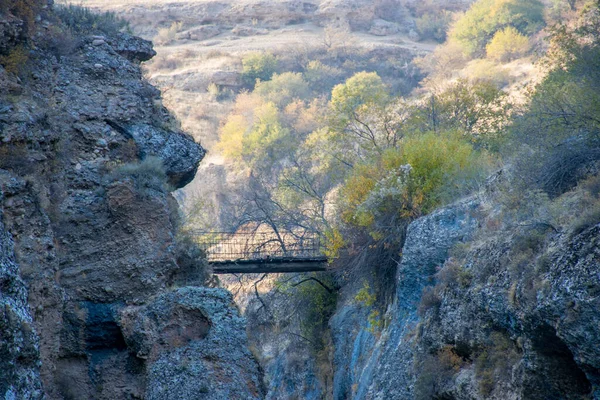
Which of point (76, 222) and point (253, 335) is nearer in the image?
point (76, 222)

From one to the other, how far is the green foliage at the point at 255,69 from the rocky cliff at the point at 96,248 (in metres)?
46.1

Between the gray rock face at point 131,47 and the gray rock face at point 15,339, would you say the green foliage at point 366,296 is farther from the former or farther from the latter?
the gray rock face at point 15,339

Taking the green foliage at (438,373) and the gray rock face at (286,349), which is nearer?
the green foliage at (438,373)

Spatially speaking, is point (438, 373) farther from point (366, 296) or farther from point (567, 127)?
point (567, 127)

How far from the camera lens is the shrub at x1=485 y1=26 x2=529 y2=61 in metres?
52.7

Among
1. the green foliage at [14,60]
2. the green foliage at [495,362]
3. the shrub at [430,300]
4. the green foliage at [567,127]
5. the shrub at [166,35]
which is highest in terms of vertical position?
the shrub at [166,35]

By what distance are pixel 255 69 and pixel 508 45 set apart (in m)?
23.0

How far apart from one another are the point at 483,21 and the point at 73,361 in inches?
2138

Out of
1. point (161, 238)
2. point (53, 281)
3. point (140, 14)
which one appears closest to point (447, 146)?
point (161, 238)

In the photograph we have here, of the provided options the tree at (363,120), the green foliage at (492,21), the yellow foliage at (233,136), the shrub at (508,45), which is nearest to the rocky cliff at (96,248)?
the tree at (363,120)

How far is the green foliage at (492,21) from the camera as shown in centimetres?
5716

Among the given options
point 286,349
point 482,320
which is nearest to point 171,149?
point 482,320

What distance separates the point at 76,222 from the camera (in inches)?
541

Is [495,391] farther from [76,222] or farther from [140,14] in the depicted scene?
[140,14]
